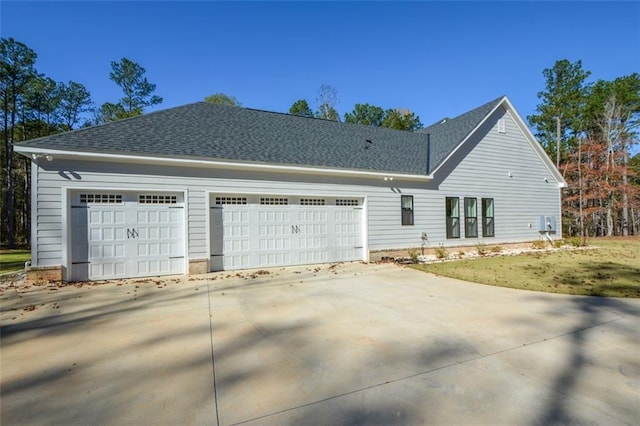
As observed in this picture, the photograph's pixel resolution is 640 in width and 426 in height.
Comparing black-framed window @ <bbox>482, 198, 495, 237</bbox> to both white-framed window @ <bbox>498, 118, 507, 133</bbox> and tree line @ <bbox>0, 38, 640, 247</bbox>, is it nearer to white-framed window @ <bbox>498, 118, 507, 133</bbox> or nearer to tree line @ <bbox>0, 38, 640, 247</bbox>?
white-framed window @ <bbox>498, 118, 507, 133</bbox>

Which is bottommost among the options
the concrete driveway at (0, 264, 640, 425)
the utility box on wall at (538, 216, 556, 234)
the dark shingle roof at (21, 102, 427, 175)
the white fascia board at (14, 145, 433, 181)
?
the concrete driveway at (0, 264, 640, 425)

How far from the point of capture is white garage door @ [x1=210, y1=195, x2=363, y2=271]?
967 cm

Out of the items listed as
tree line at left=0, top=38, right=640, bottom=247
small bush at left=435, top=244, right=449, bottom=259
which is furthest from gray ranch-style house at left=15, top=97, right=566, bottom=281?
tree line at left=0, top=38, right=640, bottom=247

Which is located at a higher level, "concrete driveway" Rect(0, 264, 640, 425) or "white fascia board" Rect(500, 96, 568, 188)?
"white fascia board" Rect(500, 96, 568, 188)

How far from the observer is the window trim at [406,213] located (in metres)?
12.4

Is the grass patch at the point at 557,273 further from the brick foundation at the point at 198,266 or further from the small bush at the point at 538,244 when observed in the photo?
the brick foundation at the point at 198,266

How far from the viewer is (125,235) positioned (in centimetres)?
848

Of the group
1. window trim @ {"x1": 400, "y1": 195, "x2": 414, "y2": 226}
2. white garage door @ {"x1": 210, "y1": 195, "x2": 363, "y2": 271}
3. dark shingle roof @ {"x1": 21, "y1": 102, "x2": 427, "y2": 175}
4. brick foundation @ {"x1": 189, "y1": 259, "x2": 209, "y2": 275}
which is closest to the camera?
dark shingle roof @ {"x1": 21, "y1": 102, "x2": 427, "y2": 175}

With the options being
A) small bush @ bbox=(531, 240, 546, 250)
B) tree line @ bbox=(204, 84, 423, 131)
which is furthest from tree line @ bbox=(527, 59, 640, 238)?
tree line @ bbox=(204, 84, 423, 131)

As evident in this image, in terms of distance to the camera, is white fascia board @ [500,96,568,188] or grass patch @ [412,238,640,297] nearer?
grass patch @ [412,238,640,297]

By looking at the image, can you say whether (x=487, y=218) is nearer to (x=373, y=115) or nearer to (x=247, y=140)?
(x=247, y=140)

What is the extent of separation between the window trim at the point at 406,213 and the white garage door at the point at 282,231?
197cm

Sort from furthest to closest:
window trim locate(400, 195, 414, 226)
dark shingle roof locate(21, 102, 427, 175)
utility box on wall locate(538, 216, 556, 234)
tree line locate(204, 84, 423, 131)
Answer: tree line locate(204, 84, 423, 131) → utility box on wall locate(538, 216, 556, 234) → window trim locate(400, 195, 414, 226) → dark shingle roof locate(21, 102, 427, 175)

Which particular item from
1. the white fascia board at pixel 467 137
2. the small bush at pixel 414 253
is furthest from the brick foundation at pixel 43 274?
the white fascia board at pixel 467 137
